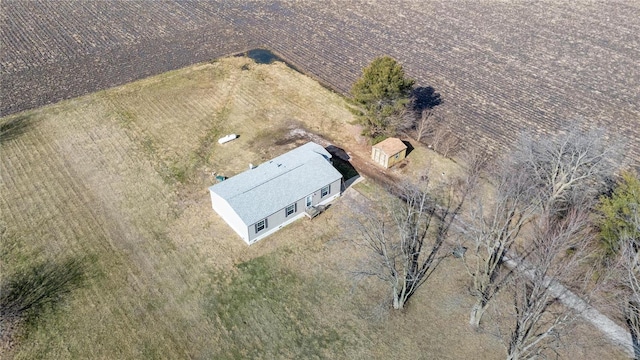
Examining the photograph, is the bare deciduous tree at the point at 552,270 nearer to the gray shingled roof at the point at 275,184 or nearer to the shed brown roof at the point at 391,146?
the shed brown roof at the point at 391,146

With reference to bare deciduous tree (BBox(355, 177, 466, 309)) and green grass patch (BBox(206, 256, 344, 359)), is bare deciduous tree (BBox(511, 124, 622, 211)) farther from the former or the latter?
green grass patch (BBox(206, 256, 344, 359))

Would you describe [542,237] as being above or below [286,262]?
above

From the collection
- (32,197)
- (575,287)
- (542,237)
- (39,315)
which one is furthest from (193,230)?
(575,287)

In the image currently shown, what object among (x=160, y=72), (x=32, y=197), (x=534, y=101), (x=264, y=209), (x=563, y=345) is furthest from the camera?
(x=160, y=72)

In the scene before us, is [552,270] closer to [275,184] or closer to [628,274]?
[628,274]

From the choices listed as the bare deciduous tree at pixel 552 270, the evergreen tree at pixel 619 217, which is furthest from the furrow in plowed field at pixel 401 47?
the evergreen tree at pixel 619 217

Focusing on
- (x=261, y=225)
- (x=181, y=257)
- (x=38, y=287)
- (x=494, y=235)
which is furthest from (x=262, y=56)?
(x=494, y=235)

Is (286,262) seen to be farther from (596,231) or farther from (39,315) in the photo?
(596,231)

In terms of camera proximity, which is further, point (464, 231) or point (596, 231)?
point (464, 231)
